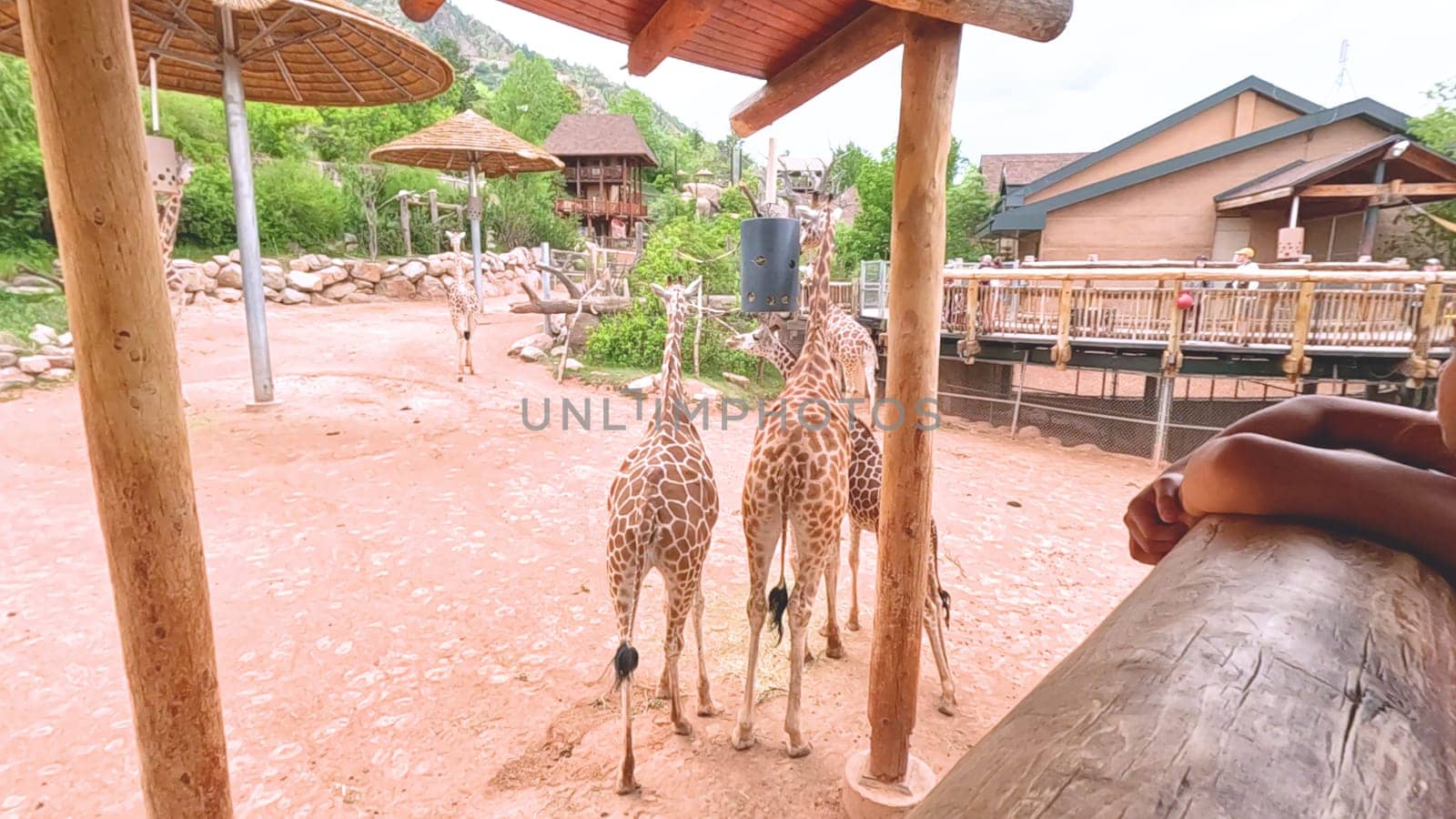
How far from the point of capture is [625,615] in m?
2.96

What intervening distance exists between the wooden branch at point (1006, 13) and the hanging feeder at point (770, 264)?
1033mm

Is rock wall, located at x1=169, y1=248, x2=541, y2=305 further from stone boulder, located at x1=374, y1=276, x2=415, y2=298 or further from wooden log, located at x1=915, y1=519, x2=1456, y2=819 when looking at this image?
wooden log, located at x1=915, y1=519, x2=1456, y2=819

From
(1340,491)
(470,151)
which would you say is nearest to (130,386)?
(1340,491)

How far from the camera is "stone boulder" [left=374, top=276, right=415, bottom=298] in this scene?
58.0 feet

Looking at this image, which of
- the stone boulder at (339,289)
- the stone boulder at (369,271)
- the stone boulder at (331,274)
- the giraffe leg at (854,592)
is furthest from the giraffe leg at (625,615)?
the stone boulder at (369,271)

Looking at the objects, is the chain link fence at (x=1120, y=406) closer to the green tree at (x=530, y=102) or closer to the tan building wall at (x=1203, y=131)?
the tan building wall at (x=1203, y=131)

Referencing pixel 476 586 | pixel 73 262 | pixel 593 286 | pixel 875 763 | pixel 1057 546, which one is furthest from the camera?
pixel 593 286

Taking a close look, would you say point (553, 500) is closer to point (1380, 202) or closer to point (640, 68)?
point (640, 68)

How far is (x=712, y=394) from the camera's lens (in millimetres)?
10812

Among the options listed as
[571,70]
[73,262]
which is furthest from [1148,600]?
[571,70]

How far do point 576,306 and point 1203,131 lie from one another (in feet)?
44.1

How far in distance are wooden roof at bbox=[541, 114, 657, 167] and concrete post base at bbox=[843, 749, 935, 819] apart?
28.7 m

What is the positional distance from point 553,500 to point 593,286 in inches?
304

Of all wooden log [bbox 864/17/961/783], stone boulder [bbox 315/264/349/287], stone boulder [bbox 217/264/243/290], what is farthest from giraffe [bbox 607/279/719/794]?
stone boulder [bbox 315/264/349/287]
